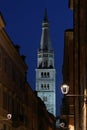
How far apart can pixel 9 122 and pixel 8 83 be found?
13.0 ft

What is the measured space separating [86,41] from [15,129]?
3544 centimetres

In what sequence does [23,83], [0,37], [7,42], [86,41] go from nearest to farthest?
[86,41] < [0,37] < [7,42] < [23,83]

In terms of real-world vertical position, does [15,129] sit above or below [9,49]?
below

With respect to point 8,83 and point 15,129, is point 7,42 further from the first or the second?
point 15,129

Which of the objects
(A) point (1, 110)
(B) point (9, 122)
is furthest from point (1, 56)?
(B) point (9, 122)

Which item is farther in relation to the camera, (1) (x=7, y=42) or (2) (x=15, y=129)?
(2) (x=15, y=129)

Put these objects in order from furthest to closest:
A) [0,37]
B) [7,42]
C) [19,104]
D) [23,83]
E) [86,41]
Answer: [23,83] → [19,104] → [7,42] → [0,37] → [86,41]

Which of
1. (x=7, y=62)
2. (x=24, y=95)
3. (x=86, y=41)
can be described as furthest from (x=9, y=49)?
(x=86, y=41)

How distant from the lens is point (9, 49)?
57156 mm

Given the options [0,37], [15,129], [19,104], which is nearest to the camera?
[0,37]

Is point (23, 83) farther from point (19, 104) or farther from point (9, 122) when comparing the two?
point (9, 122)

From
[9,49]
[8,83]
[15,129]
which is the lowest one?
[15,129]

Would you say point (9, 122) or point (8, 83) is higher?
point (8, 83)

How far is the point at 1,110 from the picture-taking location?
50875 mm
